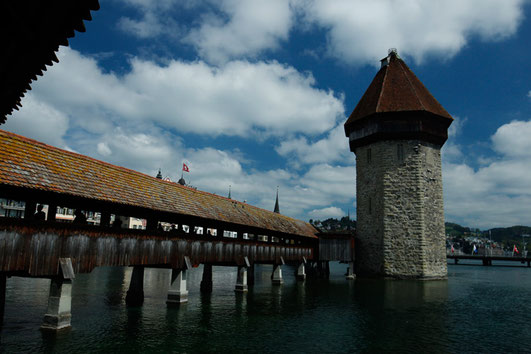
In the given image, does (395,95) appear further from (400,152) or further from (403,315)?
(403,315)

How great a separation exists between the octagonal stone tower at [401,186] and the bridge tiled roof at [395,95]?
80 mm

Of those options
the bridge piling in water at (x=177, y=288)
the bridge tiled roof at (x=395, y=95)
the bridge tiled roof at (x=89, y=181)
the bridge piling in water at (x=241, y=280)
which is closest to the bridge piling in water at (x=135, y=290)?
the bridge piling in water at (x=177, y=288)

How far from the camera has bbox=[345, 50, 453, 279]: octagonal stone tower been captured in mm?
29219

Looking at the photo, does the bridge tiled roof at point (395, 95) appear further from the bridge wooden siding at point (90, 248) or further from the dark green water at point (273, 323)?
the bridge wooden siding at point (90, 248)

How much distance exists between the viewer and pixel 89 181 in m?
12.1

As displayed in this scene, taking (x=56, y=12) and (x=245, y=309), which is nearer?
(x=56, y=12)

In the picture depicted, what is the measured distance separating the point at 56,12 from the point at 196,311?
45.7ft

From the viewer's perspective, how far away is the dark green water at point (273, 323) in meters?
10.2

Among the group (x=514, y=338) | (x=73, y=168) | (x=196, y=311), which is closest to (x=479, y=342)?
(x=514, y=338)

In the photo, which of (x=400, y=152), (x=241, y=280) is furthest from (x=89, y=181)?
(x=400, y=152)

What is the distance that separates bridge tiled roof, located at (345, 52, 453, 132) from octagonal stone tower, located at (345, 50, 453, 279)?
3.2 inches

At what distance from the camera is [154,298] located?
59.0ft

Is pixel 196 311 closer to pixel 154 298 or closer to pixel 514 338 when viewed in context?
pixel 154 298

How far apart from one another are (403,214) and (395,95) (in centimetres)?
1036
